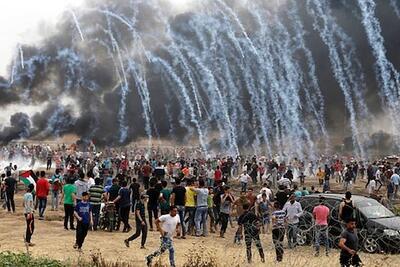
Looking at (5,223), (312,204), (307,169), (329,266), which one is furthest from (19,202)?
(307,169)

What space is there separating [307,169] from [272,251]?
30.1 m

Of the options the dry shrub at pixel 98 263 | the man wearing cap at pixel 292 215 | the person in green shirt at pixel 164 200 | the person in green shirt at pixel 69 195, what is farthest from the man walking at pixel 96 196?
the man wearing cap at pixel 292 215

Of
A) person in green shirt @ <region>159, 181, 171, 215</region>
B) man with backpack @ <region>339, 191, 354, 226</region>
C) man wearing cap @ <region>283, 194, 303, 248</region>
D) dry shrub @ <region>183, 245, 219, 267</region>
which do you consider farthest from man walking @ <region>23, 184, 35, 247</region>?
man with backpack @ <region>339, 191, 354, 226</region>

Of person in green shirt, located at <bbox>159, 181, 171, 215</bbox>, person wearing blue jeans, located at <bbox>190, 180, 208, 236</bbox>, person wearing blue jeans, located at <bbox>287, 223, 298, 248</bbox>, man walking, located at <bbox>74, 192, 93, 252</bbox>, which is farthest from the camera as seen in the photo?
person wearing blue jeans, located at <bbox>190, 180, 208, 236</bbox>

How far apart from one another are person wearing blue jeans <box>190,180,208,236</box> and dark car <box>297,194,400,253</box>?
3362mm

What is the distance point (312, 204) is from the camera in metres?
17.8

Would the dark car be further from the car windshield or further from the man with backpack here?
the man with backpack

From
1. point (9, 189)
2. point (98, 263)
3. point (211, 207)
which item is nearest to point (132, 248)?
point (98, 263)

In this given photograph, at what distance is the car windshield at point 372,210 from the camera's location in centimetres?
1657

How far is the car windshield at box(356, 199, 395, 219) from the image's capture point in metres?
16.6

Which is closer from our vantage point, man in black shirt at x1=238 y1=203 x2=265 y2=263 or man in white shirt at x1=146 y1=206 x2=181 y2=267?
man in white shirt at x1=146 y1=206 x2=181 y2=267

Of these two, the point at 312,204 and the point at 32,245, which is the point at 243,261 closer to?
the point at 312,204

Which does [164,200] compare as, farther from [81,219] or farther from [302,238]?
[302,238]

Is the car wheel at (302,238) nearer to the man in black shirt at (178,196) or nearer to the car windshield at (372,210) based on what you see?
the car windshield at (372,210)
